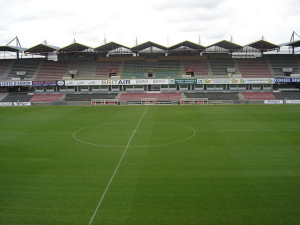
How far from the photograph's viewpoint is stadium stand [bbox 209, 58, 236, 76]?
5847 cm

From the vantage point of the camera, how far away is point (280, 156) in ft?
55.1

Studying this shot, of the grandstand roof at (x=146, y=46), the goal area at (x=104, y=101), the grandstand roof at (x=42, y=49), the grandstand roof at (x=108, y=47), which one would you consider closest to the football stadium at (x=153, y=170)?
the goal area at (x=104, y=101)

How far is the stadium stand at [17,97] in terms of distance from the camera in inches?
2088

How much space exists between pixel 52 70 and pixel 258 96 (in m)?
44.9

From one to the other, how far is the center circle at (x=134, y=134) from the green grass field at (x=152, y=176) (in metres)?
0.08

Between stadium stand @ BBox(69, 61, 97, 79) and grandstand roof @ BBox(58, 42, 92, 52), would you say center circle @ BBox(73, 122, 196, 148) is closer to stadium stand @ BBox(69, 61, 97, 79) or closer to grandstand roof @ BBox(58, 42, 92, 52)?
stadium stand @ BBox(69, 61, 97, 79)

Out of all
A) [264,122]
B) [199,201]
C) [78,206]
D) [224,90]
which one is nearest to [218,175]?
[199,201]

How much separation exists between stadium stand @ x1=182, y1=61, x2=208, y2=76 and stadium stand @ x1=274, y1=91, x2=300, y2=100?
1521 cm

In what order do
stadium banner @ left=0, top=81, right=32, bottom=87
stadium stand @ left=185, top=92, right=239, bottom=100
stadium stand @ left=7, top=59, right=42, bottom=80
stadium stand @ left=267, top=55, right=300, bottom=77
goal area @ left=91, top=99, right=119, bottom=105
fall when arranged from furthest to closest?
stadium stand @ left=7, top=59, right=42, bottom=80 → stadium stand @ left=267, top=55, right=300, bottom=77 → stadium banner @ left=0, top=81, right=32, bottom=87 → stadium stand @ left=185, top=92, right=239, bottom=100 → goal area @ left=91, top=99, right=119, bottom=105

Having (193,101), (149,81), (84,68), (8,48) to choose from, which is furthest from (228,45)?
(8,48)

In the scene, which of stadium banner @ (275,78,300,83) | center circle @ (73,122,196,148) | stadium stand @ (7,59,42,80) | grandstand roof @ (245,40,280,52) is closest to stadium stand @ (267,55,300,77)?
grandstand roof @ (245,40,280,52)

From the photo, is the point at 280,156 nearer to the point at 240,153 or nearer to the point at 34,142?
the point at 240,153

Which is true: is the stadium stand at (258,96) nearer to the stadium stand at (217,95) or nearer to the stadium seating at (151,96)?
the stadium stand at (217,95)

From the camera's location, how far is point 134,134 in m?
23.6
